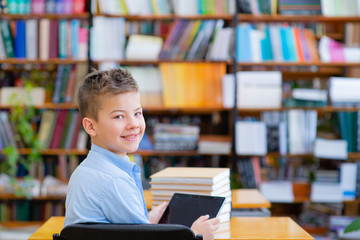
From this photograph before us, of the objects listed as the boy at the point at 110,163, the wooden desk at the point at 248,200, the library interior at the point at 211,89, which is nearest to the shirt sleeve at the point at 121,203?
the boy at the point at 110,163

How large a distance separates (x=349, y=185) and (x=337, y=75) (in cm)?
99

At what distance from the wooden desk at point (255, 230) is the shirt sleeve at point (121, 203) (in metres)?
0.33

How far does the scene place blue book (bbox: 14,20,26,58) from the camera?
3.57 m

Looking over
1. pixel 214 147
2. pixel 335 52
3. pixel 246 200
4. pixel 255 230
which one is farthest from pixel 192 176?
pixel 335 52

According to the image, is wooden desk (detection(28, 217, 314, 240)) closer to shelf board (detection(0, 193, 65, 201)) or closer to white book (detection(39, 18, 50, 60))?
shelf board (detection(0, 193, 65, 201))

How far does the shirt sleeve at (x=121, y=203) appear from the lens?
3.48 feet

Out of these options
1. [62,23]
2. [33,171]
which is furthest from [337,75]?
[33,171]

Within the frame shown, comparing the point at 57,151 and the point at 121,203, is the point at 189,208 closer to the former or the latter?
the point at 121,203

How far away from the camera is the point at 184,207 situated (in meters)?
1.31

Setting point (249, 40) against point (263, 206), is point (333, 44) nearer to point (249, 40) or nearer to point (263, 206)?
point (249, 40)

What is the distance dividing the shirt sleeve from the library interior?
236cm

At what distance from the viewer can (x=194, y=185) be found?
1.41 metres

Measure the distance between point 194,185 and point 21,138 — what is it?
262 cm

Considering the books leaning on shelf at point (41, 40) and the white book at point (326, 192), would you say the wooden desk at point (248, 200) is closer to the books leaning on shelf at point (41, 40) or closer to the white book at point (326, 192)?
the white book at point (326, 192)
